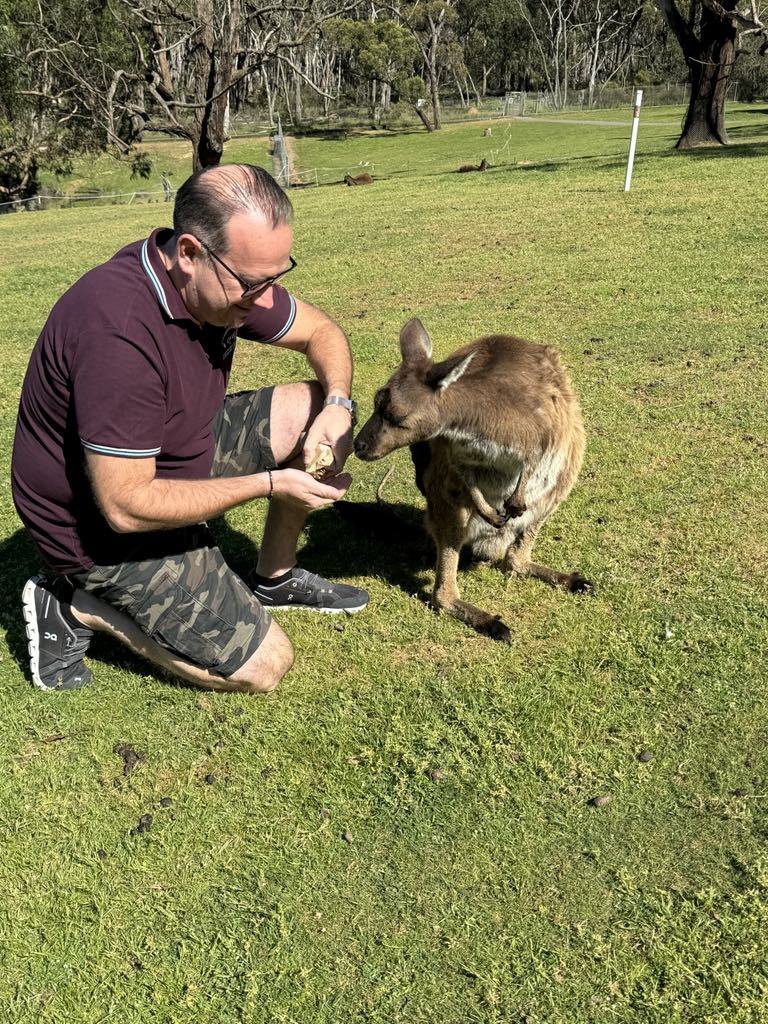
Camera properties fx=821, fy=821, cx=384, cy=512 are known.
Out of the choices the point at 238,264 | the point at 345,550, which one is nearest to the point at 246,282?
the point at 238,264

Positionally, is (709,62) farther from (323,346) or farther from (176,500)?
(176,500)

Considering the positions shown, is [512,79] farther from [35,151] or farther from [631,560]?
[631,560]

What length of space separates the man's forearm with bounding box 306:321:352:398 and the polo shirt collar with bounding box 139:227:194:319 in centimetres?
69

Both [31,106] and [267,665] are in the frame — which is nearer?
[267,665]

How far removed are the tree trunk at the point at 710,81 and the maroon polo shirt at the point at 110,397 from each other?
50.0 ft

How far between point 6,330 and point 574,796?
6.97 m

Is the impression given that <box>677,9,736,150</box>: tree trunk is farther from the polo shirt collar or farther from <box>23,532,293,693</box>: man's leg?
<box>23,532,293,693</box>: man's leg

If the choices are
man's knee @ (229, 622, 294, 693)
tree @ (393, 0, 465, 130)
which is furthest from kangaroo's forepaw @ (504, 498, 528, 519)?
tree @ (393, 0, 465, 130)

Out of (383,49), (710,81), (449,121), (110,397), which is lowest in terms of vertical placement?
(110,397)

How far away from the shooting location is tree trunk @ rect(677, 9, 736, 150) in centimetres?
1470

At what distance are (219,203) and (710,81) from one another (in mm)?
15873

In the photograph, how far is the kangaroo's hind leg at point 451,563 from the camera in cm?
297

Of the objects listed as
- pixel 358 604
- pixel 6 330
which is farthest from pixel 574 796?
pixel 6 330

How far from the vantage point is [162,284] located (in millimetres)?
2244
